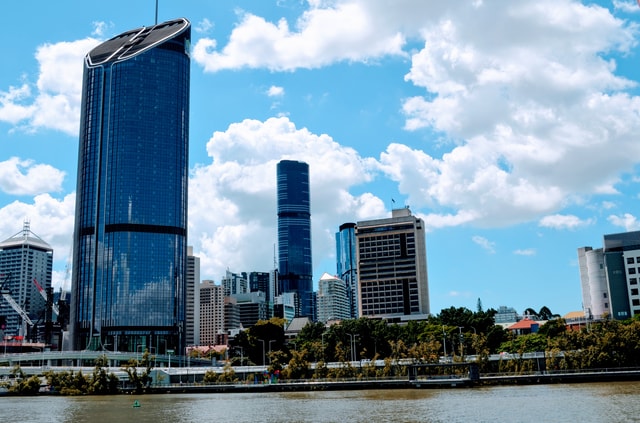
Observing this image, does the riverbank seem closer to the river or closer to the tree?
the tree

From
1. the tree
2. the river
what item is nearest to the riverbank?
the tree

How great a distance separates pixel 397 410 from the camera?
300 feet

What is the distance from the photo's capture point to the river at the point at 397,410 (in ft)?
259

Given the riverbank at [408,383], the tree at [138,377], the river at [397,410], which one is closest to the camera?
the river at [397,410]

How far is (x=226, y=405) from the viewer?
120m

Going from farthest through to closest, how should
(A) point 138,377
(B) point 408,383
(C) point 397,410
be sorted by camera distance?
(A) point 138,377 → (B) point 408,383 → (C) point 397,410

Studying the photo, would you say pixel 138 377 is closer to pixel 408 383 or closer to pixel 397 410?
pixel 408 383

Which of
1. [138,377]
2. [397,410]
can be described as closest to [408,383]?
[397,410]

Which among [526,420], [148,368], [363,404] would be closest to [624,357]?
[363,404]

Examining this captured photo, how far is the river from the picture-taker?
78875mm

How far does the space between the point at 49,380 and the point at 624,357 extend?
133m

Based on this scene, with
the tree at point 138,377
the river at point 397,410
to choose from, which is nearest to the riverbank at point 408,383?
the tree at point 138,377

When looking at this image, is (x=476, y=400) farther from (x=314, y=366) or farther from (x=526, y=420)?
(x=314, y=366)

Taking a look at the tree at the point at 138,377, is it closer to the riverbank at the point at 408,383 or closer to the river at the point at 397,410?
the riverbank at the point at 408,383
